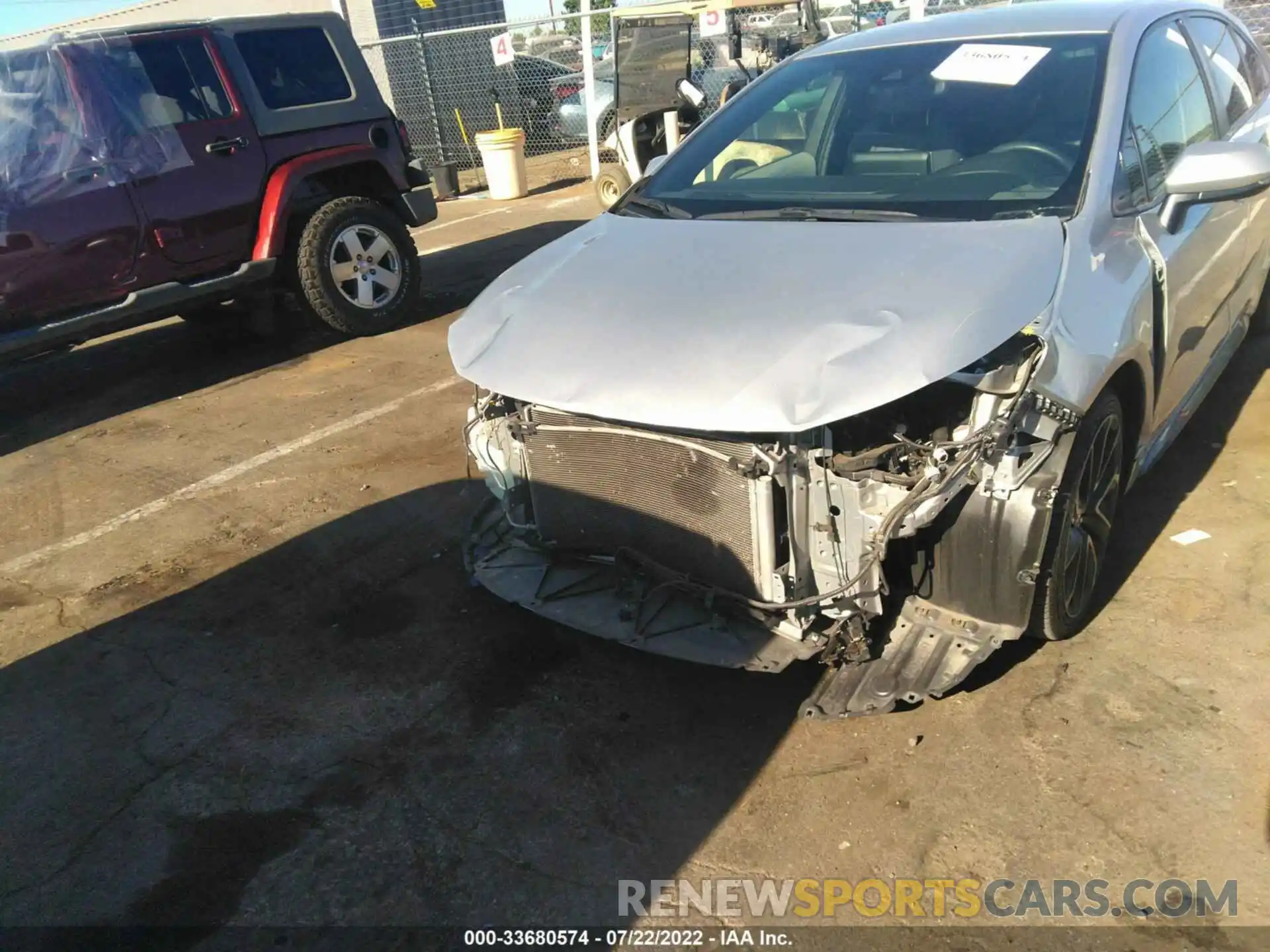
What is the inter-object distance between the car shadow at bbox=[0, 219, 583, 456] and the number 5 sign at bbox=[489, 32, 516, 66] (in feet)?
17.2

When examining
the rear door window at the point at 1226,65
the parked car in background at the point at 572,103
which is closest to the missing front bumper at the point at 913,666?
the rear door window at the point at 1226,65

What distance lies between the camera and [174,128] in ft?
20.0

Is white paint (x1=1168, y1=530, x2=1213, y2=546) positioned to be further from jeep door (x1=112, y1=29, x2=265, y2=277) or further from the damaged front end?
jeep door (x1=112, y1=29, x2=265, y2=277)

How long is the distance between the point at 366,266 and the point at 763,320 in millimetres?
5192

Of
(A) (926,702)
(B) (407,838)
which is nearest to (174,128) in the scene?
(B) (407,838)

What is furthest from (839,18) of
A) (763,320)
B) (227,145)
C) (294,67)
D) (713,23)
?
(763,320)

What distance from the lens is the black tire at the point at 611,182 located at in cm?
1063

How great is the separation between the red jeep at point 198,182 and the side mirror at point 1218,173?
5431 millimetres

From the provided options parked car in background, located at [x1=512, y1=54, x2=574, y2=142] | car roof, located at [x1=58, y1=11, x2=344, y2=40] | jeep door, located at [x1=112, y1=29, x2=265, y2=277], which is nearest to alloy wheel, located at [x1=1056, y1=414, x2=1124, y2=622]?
jeep door, located at [x1=112, y1=29, x2=265, y2=277]

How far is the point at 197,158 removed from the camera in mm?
6152

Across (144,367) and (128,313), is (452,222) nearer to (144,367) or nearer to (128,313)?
(144,367)

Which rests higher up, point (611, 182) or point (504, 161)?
point (611, 182)

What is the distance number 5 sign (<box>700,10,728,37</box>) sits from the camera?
1097 cm

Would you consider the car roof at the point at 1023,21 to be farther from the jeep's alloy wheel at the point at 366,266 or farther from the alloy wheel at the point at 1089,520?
the jeep's alloy wheel at the point at 366,266
